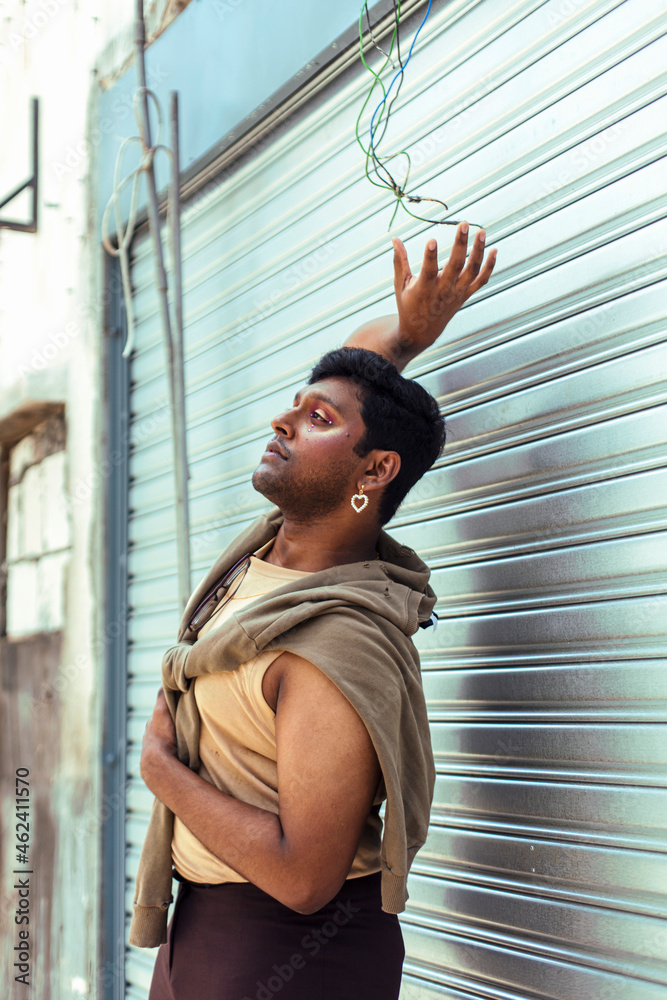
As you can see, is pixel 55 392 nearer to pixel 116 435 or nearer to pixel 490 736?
pixel 116 435

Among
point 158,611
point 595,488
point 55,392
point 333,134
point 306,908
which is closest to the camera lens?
point 306,908

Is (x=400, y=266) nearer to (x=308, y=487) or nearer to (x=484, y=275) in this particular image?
(x=484, y=275)

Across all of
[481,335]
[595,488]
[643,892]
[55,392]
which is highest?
[55,392]

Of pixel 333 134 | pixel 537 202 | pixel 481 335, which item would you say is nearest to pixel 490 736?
pixel 481 335

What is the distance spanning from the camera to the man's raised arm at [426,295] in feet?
7.57

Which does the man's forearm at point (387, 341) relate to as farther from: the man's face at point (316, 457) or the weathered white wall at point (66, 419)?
the weathered white wall at point (66, 419)

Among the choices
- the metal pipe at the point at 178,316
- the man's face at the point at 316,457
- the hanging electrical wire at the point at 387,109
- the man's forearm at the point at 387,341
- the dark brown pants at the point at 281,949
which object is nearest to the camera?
the dark brown pants at the point at 281,949

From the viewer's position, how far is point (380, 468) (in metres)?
2.21

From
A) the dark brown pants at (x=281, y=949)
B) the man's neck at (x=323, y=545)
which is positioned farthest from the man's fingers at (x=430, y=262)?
the dark brown pants at (x=281, y=949)

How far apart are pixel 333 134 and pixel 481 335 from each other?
1.26 meters

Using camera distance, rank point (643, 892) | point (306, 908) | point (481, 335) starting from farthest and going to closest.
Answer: point (481, 335) < point (643, 892) < point (306, 908)

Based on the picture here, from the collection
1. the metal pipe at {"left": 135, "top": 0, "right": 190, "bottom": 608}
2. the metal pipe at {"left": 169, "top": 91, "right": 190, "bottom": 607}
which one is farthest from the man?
the metal pipe at {"left": 169, "top": 91, "right": 190, "bottom": 607}

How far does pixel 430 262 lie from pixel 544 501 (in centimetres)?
68

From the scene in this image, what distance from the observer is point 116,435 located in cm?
494
